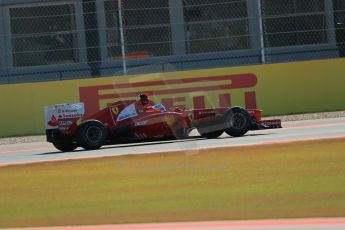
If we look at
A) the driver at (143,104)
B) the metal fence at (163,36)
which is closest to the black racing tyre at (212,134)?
the driver at (143,104)

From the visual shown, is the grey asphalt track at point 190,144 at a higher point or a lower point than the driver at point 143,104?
lower

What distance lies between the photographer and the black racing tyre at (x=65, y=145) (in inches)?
597

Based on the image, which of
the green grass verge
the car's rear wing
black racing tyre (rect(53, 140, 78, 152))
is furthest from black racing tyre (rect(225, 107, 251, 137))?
black racing tyre (rect(53, 140, 78, 152))

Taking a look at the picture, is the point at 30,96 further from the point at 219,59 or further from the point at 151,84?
the point at 219,59

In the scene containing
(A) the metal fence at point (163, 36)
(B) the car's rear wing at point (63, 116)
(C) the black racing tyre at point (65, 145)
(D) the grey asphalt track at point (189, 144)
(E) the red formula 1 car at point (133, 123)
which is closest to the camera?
(D) the grey asphalt track at point (189, 144)

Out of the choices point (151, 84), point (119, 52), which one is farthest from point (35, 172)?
point (119, 52)

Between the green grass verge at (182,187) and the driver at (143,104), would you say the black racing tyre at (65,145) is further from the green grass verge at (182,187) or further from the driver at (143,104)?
the green grass verge at (182,187)

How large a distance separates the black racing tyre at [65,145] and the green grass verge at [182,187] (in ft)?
8.26

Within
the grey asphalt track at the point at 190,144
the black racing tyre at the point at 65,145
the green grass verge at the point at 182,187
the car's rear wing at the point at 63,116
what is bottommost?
the green grass verge at the point at 182,187

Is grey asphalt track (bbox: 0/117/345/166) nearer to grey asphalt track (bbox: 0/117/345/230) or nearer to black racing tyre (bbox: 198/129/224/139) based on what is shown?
grey asphalt track (bbox: 0/117/345/230)

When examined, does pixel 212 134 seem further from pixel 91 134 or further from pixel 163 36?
pixel 163 36

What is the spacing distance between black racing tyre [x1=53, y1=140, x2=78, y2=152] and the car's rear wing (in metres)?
0.34

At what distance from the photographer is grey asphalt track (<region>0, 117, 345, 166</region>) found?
13.6 metres

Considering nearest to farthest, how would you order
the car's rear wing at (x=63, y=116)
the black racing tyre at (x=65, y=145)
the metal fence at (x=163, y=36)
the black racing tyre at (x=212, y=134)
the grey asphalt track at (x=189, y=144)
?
1. the grey asphalt track at (x=189, y=144)
2. the car's rear wing at (x=63, y=116)
3. the black racing tyre at (x=65, y=145)
4. the black racing tyre at (x=212, y=134)
5. the metal fence at (x=163, y=36)
